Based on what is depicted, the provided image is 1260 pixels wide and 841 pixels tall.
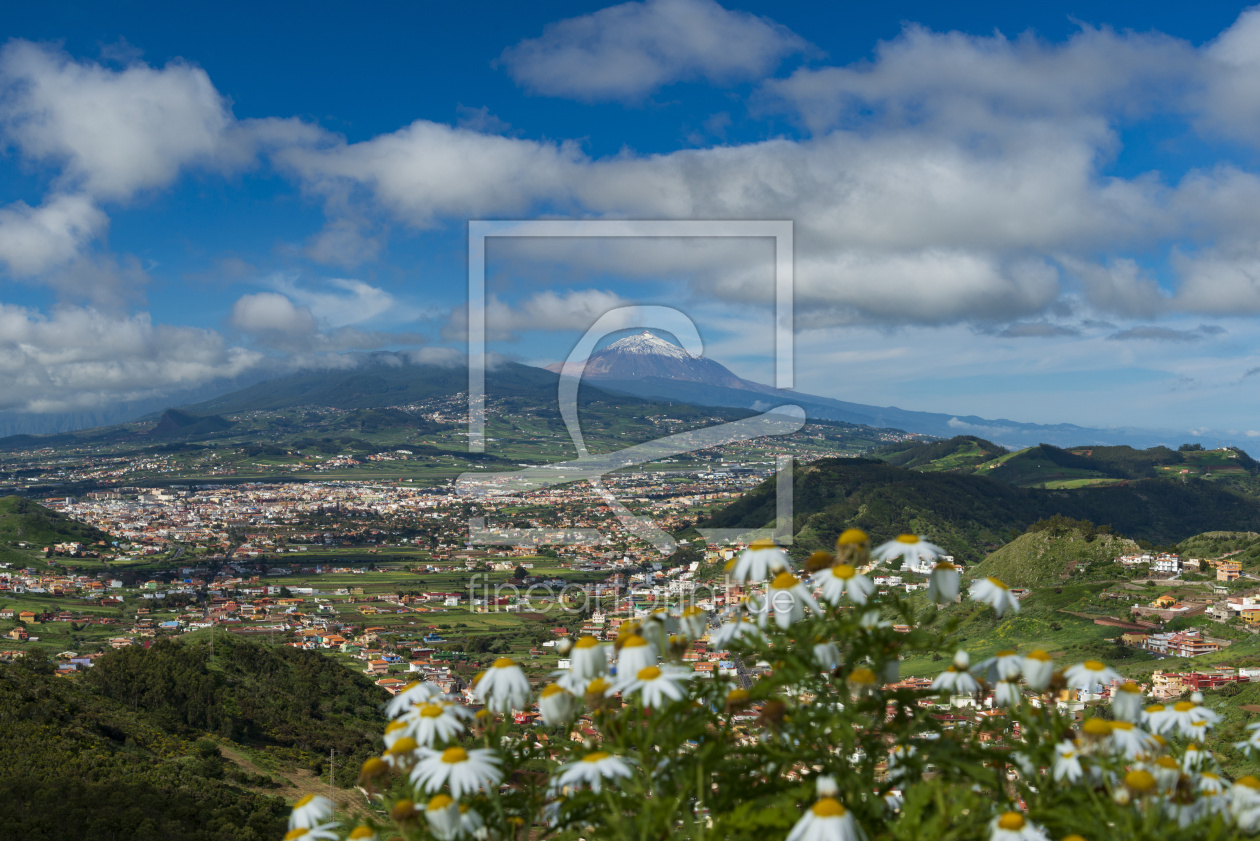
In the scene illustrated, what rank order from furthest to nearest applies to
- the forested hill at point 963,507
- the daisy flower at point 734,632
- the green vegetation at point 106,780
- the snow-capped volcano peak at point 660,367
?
the snow-capped volcano peak at point 660,367, the forested hill at point 963,507, the green vegetation at point 106,780, the daisy flower at point 734,632

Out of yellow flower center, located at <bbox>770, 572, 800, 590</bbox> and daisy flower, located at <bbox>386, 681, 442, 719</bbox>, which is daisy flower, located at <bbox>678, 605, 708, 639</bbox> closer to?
yellow flower center, located at <bbox>770, 572, 800, 590</bbox>

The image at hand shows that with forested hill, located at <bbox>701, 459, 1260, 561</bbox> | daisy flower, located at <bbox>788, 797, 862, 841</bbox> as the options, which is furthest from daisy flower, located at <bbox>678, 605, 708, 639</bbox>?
forested hill, located at <bbox>701, 459, 1260, 561</bbox>

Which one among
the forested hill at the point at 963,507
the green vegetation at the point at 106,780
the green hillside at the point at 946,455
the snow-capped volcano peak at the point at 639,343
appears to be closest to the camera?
the green vegetation at the point at 106,780

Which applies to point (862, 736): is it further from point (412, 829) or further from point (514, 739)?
point (412, 829)

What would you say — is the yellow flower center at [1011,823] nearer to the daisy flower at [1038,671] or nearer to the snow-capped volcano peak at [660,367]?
the daisy flower at [1038,671]

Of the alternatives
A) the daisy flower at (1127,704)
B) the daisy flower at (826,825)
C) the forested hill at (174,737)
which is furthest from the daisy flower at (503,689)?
the forested hill at (174,737)

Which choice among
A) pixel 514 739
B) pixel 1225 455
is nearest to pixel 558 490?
pixel 514 739
